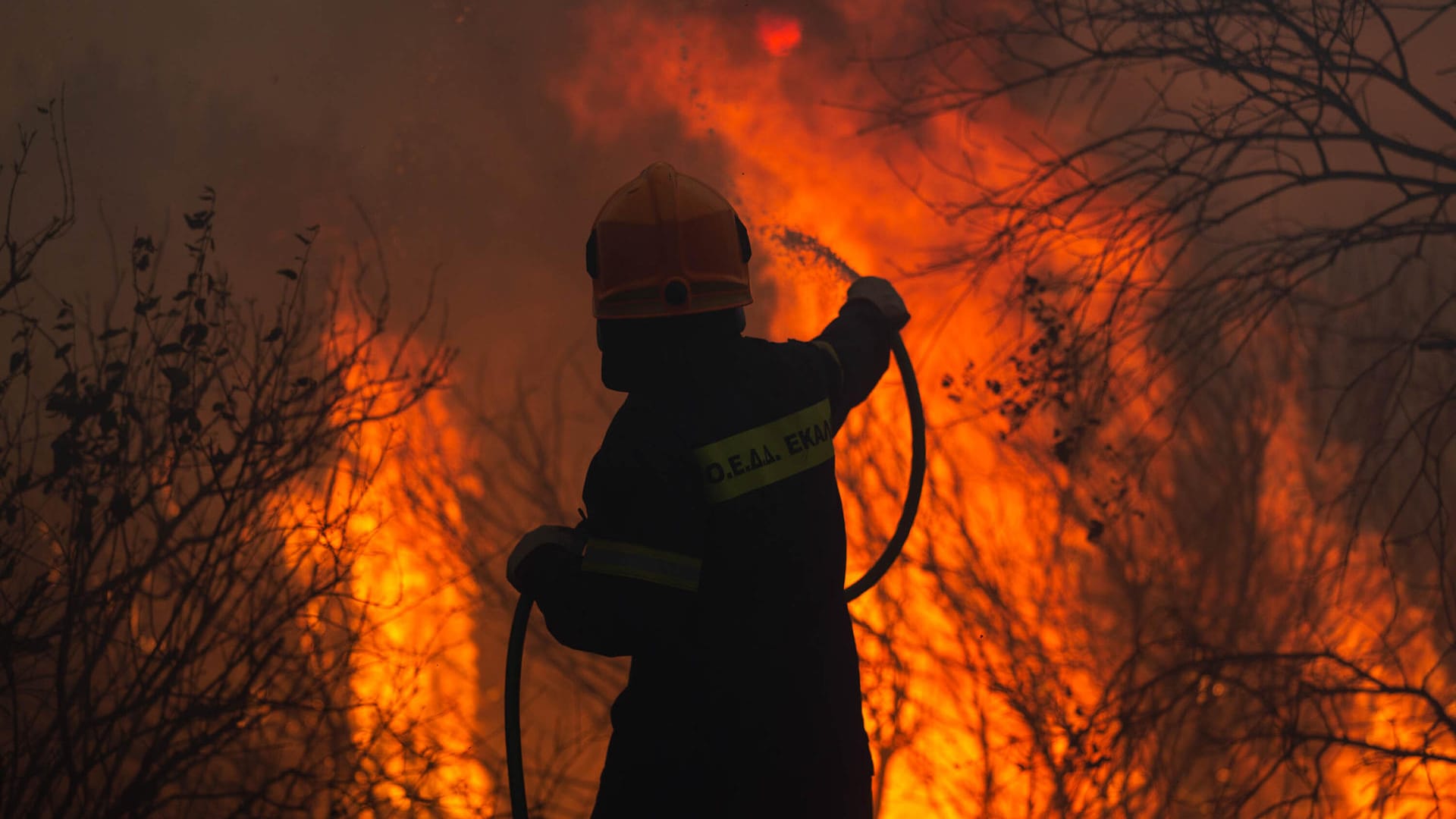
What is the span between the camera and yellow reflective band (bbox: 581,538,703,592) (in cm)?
242

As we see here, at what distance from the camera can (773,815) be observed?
2686mm

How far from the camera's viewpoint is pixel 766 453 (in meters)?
2.61

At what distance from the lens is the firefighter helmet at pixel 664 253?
262 centimetres

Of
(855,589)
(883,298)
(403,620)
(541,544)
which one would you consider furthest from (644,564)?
(403,620)

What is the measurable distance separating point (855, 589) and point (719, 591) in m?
0.86

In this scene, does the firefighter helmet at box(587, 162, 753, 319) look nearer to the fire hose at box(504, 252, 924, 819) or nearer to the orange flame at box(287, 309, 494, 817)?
the fire hose at box(504, 252, 924, 819)

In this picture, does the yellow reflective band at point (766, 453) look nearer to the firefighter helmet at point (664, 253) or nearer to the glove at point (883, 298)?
the firefighter helmet at point (664, 253)

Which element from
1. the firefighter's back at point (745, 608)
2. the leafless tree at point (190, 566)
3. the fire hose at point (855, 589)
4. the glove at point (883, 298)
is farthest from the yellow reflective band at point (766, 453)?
the leafless tree at point (190, 566)

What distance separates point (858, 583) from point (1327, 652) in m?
3.06

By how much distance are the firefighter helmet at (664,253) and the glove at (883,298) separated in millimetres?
709

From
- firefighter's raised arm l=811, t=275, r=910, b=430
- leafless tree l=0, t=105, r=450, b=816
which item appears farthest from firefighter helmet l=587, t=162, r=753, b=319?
leafless tree l=0, t=105, r=450, b=816

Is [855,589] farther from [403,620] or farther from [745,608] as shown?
[403,620]

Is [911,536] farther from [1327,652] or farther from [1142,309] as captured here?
[1327,652]

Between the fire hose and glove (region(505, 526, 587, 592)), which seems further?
the fire hose
